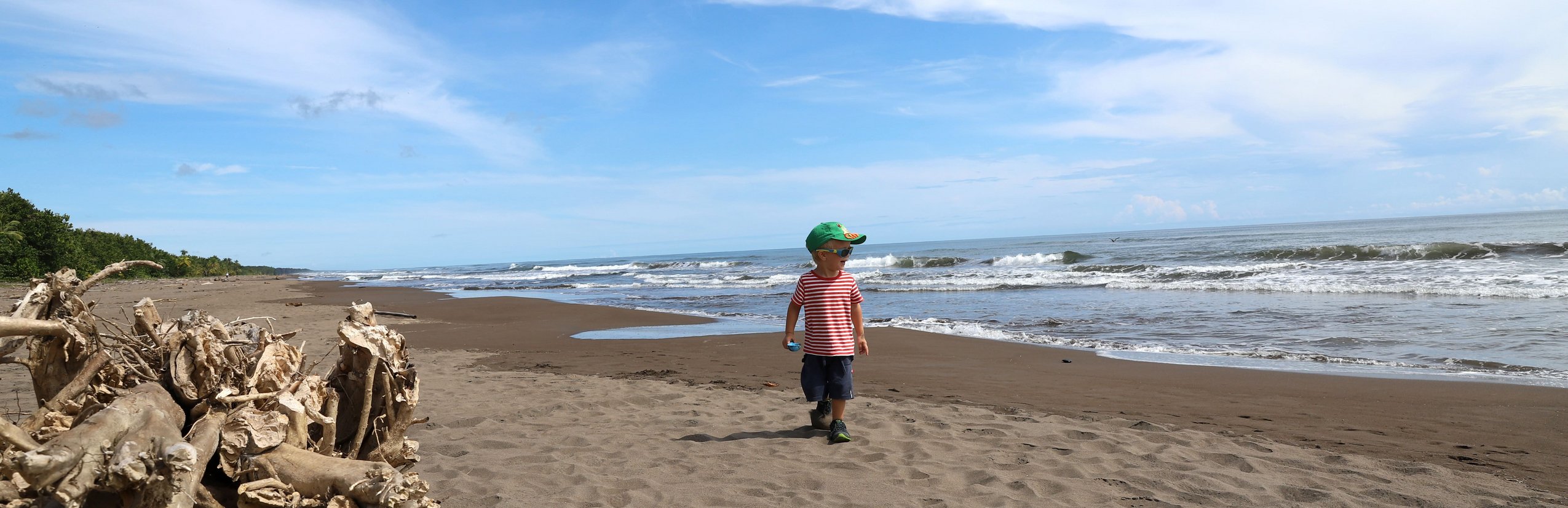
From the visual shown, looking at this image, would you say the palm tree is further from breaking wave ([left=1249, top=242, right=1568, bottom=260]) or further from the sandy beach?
breaking wave ([left=1249, top=242, right=1568, bottom=260])

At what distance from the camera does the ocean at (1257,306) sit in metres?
8.59

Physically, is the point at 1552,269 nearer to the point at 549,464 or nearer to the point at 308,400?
the point at 549,464

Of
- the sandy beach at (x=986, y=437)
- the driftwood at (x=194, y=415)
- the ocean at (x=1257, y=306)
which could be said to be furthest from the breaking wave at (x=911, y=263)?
the driftwood at (x=194, y=415)

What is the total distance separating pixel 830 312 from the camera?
Result: 5340 mm

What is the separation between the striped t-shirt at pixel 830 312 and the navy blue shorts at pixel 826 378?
7cm

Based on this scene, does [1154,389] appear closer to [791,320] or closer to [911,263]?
[791,320]

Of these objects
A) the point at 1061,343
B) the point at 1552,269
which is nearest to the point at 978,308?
the point at 1061,343

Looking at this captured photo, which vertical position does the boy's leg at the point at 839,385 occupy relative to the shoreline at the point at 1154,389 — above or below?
above

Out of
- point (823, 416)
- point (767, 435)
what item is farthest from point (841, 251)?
point (767, 435)

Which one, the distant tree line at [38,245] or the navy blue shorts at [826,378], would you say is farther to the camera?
the distant tree line at [38,245]

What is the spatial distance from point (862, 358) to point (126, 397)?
25.1 ft

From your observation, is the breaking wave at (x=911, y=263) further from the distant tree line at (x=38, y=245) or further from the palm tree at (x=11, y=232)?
the palm tree at (x=11, y=232)

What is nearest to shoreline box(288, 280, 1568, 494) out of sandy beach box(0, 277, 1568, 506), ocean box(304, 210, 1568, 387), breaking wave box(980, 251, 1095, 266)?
sandy beach box(0, 277, 1568, 506)

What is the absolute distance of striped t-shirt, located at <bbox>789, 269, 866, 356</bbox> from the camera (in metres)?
5.34
